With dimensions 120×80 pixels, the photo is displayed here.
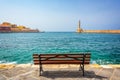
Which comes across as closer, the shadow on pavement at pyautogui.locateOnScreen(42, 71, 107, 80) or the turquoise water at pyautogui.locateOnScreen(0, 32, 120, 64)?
the shadow on pavement at pyautogui.locateOnScreen(42, 71, 107, 80)

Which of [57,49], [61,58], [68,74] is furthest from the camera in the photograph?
[57,49]

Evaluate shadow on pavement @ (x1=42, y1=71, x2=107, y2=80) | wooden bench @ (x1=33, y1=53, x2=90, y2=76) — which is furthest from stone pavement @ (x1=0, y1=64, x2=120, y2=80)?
wooden bench @ (x1=33, y1=53, x2=90, y2=76)

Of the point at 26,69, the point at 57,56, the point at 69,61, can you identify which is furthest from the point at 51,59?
the point at 26,69

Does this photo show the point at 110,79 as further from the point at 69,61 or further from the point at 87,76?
the point at 69,61

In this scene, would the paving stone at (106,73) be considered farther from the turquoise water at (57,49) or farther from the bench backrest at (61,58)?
the turquoise water at (57,49)

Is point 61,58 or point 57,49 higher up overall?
point 61,58

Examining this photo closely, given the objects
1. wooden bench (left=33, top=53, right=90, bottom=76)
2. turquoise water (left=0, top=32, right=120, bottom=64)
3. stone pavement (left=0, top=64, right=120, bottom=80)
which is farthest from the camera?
turquoise water (left=0, top=32, right=120, bottom=64)

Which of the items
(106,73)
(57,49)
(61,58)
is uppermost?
(61,58)

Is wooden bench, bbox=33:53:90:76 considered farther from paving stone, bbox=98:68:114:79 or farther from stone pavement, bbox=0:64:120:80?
paving stone, bbox=98:68:114:79

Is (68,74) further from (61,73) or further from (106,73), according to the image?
(106,73)

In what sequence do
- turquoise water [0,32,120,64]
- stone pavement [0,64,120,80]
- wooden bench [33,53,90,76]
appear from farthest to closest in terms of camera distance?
turquoise water [0,32,120,64]
wooden bench [33,53,90,76]
stone pavement [0,64,120,80]

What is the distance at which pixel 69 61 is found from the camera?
479 cm

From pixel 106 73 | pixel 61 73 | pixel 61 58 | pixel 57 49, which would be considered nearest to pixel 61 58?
pixel 61 58

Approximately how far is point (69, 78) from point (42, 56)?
1282 millimetres
